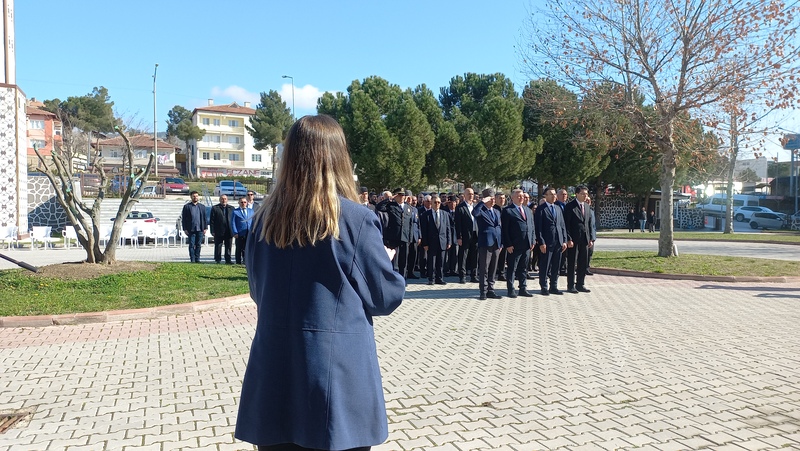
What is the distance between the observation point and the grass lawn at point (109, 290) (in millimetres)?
8820

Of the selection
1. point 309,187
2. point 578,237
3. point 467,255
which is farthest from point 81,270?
point 309,187

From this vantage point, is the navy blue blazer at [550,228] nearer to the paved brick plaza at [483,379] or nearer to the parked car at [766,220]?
the paved brick plaza at [483,379]

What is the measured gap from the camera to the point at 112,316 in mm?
8531

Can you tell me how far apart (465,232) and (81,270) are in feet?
25.6

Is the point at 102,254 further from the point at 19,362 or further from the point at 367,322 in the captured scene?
the point at 367,322

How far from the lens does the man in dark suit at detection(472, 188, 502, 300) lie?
10.7 meters

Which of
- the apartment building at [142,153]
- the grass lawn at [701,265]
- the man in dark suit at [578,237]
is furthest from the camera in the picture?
the apartment building at [142,153]

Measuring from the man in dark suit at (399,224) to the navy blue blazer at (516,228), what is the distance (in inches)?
103

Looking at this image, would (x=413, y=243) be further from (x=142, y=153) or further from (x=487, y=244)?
(x=142, y=153)

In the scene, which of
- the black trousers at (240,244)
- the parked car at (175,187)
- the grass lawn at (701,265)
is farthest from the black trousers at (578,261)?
the parked car at (175,187)

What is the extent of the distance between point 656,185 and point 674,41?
91.0 ft

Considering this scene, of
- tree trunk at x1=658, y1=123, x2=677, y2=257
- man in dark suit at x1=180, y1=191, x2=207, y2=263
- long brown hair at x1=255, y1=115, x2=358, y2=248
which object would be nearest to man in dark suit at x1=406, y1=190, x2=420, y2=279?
man in dark suit at x1=180, y1=191, x2=207, y2=263

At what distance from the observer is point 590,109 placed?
1620 cm

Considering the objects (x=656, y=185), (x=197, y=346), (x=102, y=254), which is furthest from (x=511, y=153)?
(x=197, y=346)
